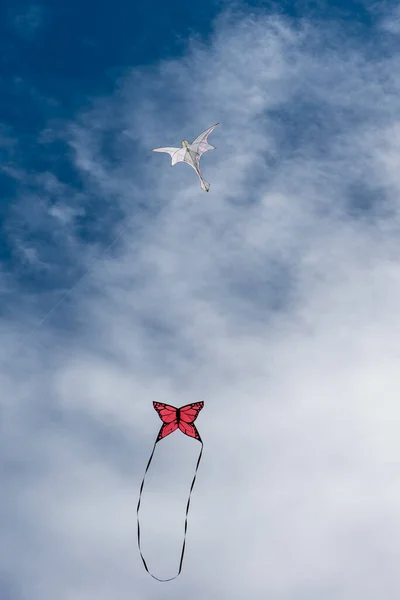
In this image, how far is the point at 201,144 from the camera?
27266mm

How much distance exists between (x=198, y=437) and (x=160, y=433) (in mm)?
1424

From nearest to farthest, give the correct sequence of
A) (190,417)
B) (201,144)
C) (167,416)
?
1. (167,416)
2. (190,417)
3. (201,144)

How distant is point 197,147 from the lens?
89.7 ft

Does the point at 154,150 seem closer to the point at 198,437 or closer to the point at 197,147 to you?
the point at 197,147

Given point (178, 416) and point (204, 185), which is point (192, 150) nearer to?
point (204, 185)

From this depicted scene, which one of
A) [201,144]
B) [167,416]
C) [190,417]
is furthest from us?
[201,144]

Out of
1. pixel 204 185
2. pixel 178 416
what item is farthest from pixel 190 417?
pixel 204 185

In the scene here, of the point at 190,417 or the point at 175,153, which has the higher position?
the point at 175,153

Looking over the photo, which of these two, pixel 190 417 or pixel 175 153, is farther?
pixel 175 153

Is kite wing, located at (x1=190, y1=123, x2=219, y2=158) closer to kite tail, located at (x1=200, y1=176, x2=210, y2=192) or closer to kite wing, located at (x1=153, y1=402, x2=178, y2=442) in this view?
kite tail, located at (x1=200, y1=176, x2=210, y2=192)

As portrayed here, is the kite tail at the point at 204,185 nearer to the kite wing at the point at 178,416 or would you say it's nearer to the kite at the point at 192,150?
the kite at the point at 192,150

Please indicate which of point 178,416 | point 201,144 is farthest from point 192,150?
point 178,416

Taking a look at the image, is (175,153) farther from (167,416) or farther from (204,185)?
(167,416)

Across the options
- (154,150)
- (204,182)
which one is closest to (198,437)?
(204,182)
